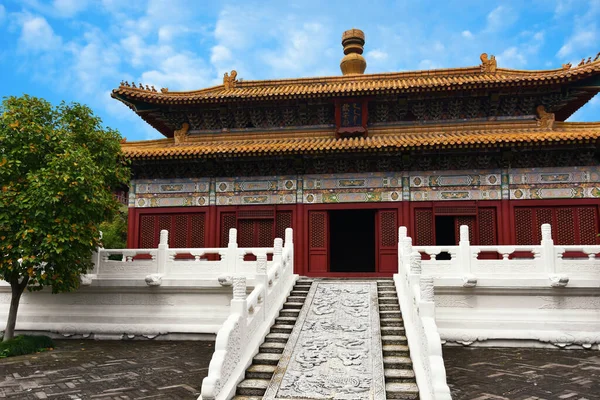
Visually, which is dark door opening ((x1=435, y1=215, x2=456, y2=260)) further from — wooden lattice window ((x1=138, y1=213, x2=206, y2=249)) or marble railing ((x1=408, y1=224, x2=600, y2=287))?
wooden lattice window ((x1=138, y1=213, x2=206, y2=249))

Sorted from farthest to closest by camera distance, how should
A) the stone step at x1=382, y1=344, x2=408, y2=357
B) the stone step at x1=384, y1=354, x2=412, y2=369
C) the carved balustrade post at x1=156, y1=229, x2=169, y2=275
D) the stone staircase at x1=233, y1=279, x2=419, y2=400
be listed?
1. the carved balustrade post at x1=156, y1=229, x2=169, y2=275
2. the stone step at x1=382, y1=344, x2=408, y2=357
3. the stone step at x1=384, y1=354, x2=412, y2=369
4. the stone staircase at x1=233, y1=279, x2=419, y2=400

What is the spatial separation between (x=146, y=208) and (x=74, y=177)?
16.9 feet

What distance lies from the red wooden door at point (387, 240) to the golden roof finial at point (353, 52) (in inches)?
277

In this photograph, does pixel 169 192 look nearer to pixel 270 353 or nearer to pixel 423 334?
pixel 270 353

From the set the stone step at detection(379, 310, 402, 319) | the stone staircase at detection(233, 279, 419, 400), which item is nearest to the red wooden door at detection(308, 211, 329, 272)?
the stone staircase at detection(233, 279, 419, 400)

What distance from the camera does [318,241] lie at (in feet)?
44.8

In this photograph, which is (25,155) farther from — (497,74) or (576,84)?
(576,84)

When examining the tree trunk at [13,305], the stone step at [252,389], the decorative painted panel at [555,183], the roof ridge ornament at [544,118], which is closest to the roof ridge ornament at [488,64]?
the roof ridge ornament at [544,118]

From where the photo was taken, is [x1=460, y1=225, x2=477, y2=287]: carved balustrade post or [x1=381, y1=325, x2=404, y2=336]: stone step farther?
[x1=460, y1=225, x2=477, y2=287]: carved balustrade post

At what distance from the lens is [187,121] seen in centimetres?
1595

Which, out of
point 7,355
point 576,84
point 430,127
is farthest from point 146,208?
point 576,84

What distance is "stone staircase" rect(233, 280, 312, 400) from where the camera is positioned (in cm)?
671

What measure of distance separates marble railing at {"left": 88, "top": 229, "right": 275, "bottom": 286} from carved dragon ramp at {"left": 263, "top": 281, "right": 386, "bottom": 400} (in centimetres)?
191

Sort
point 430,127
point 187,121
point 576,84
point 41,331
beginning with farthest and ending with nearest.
Answer: point 187,121
point 430,127
point 576,84
point 41,331
